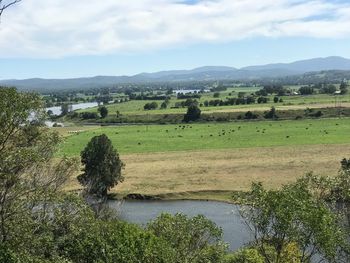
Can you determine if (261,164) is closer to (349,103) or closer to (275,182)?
(275,182)

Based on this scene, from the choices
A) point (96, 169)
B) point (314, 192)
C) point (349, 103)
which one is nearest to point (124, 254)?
point (314, 192)

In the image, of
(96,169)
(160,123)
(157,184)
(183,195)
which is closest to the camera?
(96,169)

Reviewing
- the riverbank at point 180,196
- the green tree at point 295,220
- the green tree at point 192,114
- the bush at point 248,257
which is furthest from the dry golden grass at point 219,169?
the green tree at point 192,114

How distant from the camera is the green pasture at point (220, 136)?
124312mm

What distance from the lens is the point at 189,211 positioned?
240 ft

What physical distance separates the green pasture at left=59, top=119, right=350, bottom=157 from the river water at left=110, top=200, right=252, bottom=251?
A: 35389 millimetres

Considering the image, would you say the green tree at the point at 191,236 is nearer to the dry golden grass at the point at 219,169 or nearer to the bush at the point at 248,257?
the bush at the point at 248,257

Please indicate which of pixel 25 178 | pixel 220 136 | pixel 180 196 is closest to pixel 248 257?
pixel 25 178

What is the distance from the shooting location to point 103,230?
89.1 ft

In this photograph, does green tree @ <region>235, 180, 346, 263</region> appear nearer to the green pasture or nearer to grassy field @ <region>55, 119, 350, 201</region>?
grassy field @ <region>55, 119, 350, 201</region>

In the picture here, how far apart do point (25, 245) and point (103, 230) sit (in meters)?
4.46

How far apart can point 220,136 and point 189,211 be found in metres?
68.6

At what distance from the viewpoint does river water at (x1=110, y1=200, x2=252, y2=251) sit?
6358 cm

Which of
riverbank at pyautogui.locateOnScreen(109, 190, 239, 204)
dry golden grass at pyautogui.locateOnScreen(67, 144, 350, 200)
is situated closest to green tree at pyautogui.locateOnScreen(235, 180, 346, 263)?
dry golden grass at pyautogui.locateOnScreen(67, 144, 350, 200)
